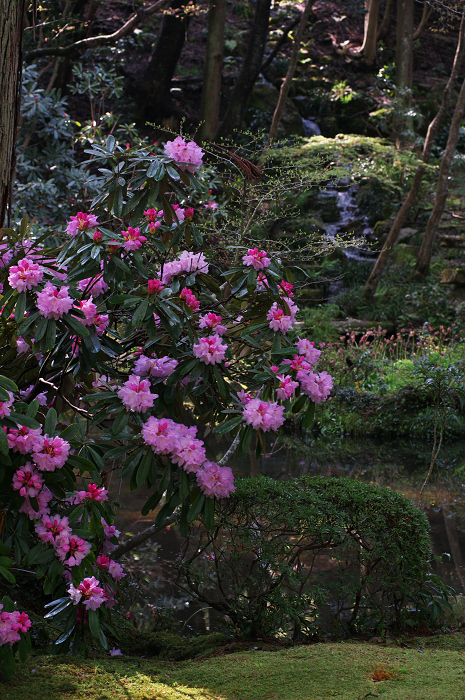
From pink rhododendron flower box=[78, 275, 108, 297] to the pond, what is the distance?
120cm

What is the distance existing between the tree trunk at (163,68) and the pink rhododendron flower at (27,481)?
12.8 meters

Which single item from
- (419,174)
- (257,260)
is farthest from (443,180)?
(257,260)

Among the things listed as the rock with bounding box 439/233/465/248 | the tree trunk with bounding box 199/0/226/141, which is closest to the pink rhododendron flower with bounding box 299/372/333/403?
the tree trunk with bounding box 199/0/226/141

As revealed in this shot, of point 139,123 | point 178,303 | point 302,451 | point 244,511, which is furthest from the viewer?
point 139,123

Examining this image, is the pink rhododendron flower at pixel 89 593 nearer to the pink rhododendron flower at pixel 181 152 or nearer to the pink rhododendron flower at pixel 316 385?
the pink rhododendron flower at pixel 316 385

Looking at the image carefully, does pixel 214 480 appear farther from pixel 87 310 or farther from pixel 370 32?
pixel 370 32

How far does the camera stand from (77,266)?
203 cm

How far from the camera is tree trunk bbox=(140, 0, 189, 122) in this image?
12633 millimetres

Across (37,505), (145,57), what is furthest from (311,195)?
(37,505)

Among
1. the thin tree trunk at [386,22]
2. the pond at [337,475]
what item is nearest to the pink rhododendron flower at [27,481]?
the pond at [337,475]

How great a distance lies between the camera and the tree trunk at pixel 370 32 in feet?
59.7

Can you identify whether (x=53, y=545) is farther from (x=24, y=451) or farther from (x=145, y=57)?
(x=145, y=57)

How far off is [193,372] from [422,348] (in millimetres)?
8655

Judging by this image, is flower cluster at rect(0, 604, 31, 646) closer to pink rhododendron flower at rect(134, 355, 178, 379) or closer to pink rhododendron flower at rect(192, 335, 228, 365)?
pink rhododendron flower at rect(134, 355, 178, 379)
